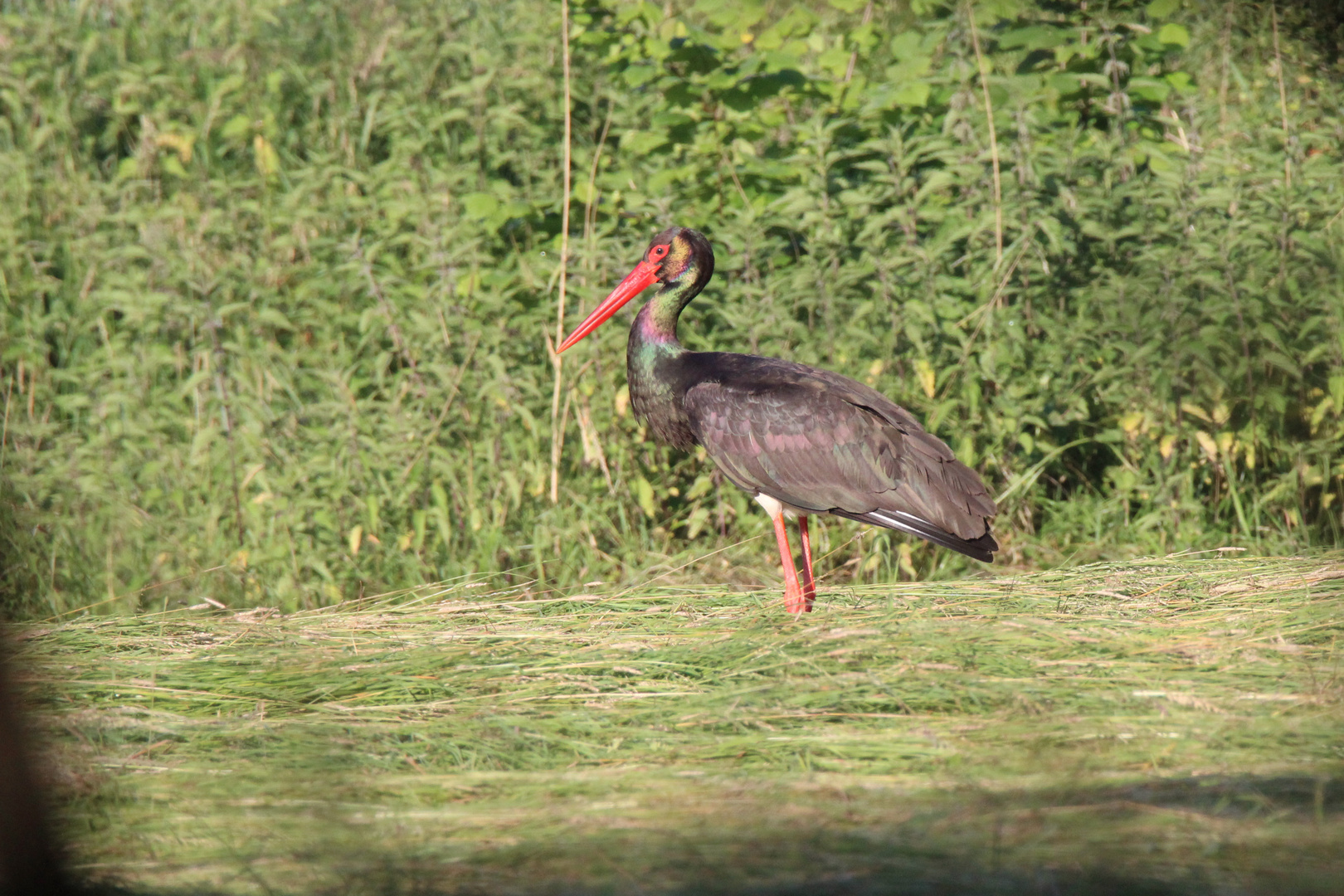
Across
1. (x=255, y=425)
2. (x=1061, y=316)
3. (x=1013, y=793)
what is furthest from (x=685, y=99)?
(x=1013, y=793)

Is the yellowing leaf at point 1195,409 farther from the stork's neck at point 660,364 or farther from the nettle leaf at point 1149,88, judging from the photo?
the stork's neck at point 660,364

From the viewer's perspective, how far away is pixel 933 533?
174 inches

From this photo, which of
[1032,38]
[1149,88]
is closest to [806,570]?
[1032,38]

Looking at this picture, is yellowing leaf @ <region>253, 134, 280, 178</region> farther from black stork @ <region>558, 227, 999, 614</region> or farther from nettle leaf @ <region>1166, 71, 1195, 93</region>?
nettle leaf @ <region>1166, 71, 1195, 93</region>

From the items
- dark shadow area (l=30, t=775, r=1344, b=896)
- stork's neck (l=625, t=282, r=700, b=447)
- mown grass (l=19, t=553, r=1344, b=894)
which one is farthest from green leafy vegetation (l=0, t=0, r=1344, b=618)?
dark shadow area (l=30, t=775, r=1344, b=896)

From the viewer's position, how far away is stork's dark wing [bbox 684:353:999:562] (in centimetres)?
446

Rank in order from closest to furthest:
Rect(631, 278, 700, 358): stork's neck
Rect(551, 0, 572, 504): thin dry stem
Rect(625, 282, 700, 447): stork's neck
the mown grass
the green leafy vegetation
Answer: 1. the mown grass
2. Rect(625, 282, 700, 447): stork's neck
3. Rect(631, 278, 700, 358): stork's neck
4. the green leafy vegetation
5. Rect(551, 0, 572, 504): thin dry stem

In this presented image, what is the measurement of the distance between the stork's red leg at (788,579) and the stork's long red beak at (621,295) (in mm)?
1144

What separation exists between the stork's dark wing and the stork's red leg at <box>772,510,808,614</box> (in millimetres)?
119

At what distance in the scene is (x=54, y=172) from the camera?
727cm

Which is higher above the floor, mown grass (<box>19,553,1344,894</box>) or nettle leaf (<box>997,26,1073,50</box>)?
nettle leaf (<box>997,26,1073,50</box>)

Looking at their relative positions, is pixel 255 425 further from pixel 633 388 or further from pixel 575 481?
pixel 633 388

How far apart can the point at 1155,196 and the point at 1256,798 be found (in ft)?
11.8

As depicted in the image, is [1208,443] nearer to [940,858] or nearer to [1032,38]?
[1032,38]
